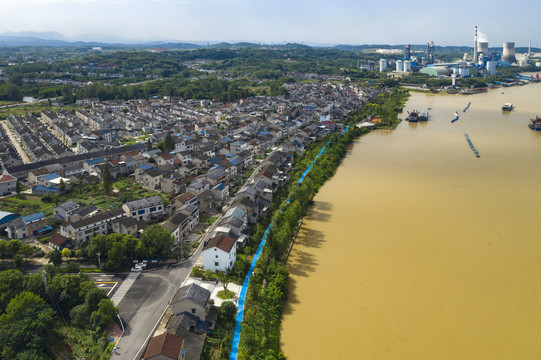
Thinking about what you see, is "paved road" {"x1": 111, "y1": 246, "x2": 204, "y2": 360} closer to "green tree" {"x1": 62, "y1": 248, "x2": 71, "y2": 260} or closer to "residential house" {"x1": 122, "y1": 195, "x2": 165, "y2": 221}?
"green tree" {"x1": 62, "y1": 248, "x2": 71, "y2": 260}

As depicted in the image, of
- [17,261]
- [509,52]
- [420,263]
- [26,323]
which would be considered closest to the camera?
[26,323]

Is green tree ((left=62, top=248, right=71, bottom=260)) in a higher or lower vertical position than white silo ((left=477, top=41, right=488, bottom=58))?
lower

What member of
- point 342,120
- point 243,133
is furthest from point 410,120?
point 243,133

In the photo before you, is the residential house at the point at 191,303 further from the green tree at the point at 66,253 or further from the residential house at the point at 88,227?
the residential house at the point at 88,227

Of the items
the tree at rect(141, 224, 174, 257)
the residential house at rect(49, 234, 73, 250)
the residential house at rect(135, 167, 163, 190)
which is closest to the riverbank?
the tree at rect(141, 224, 174, 257)

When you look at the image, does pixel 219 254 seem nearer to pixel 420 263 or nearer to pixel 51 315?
pixel 51 315

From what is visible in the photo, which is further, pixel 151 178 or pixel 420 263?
pixel 151 178

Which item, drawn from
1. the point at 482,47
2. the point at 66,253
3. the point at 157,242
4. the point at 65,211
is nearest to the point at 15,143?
the point at 65,211
